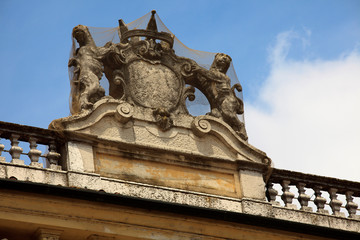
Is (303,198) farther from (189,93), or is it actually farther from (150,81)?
(150,81)

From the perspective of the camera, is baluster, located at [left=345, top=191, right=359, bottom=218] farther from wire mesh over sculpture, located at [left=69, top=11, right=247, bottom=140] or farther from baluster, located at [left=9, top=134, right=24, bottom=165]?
baluster, located at [left=9, top=134, right=24, bottom=165]

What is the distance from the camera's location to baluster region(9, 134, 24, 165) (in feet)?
61.3

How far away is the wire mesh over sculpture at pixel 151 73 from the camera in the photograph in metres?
20.5

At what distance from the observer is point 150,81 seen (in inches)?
824

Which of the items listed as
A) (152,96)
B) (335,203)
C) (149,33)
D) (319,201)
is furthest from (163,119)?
(335,203)

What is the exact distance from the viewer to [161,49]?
70.8 ft

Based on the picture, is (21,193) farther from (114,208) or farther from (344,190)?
(344,190)

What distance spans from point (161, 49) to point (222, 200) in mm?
3338

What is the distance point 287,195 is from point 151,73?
10.9 feet

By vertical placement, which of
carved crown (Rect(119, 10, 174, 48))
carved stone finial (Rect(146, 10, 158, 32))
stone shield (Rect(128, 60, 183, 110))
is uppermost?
carved stone finial (Rect(146, 10, 158, 32))

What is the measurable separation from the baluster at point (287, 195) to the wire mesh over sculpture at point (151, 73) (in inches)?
46.1

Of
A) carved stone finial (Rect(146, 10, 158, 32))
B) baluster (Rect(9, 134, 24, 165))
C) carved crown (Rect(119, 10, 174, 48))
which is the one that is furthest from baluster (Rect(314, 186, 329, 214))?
baluster (Rect(9, 134, 24, 165))

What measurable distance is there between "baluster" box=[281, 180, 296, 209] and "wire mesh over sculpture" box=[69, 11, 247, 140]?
46.1 inches

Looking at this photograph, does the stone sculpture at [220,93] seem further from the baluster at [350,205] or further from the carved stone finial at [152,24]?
the baluster at [350,205]
